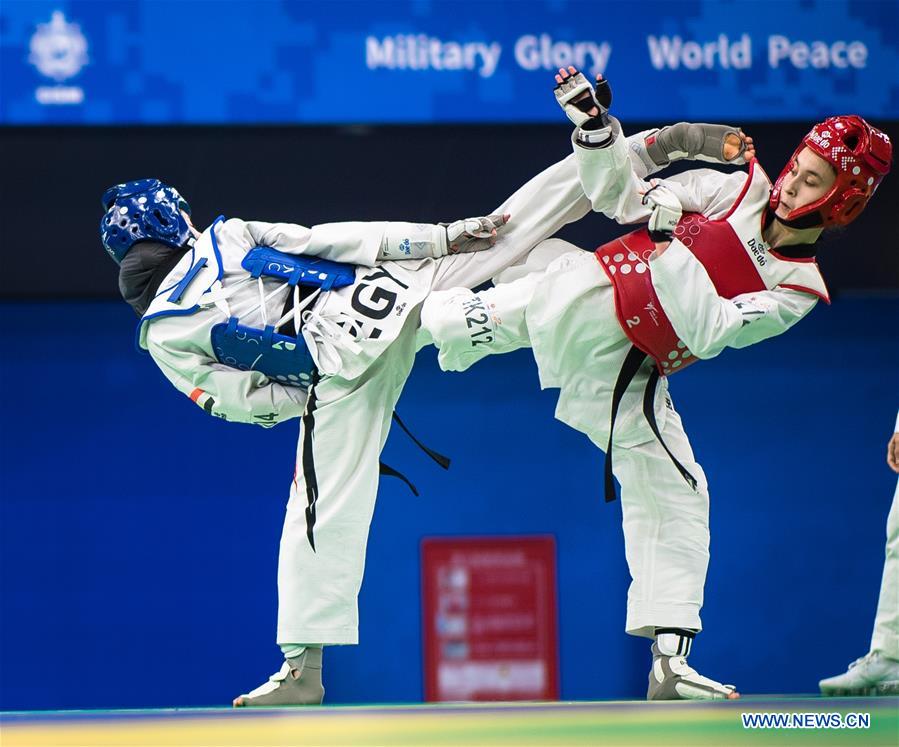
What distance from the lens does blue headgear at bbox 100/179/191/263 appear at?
3518 mm

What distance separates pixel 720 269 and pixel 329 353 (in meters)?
1.03

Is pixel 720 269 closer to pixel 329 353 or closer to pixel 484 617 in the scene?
pixel 329 353

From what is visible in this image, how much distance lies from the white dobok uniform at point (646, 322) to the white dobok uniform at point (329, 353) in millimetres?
Result: 162

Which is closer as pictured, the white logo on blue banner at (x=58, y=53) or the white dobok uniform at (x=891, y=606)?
the white dobok uniform at (x=891, y=606)

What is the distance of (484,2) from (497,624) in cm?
290

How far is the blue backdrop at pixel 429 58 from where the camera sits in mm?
5012

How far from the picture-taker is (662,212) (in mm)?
3150

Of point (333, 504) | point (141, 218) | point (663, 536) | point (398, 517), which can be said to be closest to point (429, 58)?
point (141, 218)

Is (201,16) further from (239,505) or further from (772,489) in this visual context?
(772,489)

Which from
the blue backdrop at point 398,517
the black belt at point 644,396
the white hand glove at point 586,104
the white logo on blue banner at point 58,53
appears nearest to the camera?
the white hand glove at point 586,104

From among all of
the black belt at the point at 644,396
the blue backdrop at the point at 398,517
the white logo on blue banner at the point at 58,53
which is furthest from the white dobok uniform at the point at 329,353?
the blue backdrop at the point at 398,517

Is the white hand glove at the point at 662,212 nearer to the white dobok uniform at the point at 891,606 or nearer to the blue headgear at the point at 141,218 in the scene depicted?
the white dobok uniform at the point at 891,606

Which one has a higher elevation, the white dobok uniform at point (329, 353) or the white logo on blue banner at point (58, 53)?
the white logo on blue banner at point (58, 53)

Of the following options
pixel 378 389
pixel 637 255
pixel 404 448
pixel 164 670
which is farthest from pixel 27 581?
pixel 637 255
